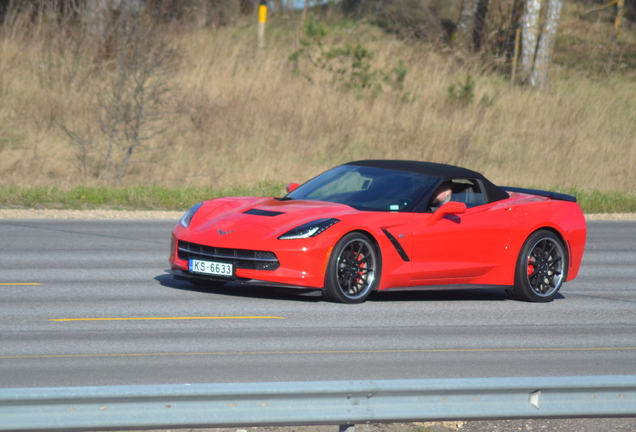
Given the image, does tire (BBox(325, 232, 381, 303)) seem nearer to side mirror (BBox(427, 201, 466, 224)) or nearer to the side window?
side mirror (BBox(427, 201, 466, 224))

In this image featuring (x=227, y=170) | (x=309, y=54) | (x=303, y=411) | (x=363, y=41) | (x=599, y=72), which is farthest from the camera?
(x=599, y=72)

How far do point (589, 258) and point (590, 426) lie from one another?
9.01m

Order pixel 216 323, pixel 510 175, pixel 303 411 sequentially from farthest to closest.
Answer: pixel 510 175 < pixel 216 323 < pixel 303 411

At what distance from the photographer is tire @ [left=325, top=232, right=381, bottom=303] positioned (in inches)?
355

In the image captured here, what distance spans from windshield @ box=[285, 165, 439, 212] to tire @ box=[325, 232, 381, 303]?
0.51m

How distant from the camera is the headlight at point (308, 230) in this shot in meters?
8.98

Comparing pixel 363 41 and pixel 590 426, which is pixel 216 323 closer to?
pixel 590 426

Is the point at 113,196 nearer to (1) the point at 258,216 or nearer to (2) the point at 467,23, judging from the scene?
(1) the point at 258,216

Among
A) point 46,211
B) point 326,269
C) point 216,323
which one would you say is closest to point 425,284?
point 326,269

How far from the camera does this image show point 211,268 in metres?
9.12

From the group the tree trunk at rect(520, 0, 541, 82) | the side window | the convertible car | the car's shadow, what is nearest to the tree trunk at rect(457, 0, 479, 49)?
the tree trunk at rect(520, 0, 541, 82)

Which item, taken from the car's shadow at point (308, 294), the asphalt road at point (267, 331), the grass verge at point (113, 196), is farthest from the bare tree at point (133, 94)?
the car's shadow at point (308, 294)

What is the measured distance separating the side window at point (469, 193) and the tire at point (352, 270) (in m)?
1.44

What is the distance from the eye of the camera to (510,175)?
27.1 meters
